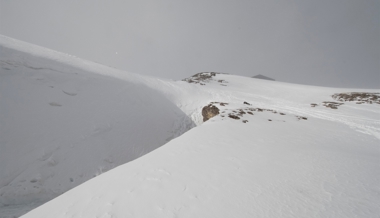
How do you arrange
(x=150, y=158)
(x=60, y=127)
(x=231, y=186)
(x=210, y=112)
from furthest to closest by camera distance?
(x=210, y=112) → (x=60, y=127) → (x=150, y=158) → (x=231, y=186)

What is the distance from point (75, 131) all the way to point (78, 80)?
3.88 meters

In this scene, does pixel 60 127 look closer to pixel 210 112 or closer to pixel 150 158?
pixel 150 158

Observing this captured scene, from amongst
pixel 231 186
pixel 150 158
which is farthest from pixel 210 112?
pixel 231 186

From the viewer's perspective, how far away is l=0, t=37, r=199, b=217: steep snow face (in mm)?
4742

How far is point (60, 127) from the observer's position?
239 inches

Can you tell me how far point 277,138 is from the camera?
16.6 ft

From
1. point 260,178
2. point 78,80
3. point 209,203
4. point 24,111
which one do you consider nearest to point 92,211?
point 209,203

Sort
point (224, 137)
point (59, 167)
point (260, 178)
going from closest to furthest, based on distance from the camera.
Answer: point (260, 178), point (224, 137), point (59, 167)

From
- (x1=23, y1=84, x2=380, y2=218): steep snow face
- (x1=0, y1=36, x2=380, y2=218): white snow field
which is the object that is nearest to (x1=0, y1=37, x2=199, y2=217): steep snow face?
(x1=0, y1=36, x2=380, y2=218): white snow field

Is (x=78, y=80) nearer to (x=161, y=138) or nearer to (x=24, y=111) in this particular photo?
(x=24, y=111)

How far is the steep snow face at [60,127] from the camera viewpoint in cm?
474

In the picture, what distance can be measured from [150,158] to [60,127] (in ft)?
16.5

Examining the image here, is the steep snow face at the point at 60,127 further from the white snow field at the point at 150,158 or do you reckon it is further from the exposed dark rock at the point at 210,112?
the exposed dark rock at the point at 210,112

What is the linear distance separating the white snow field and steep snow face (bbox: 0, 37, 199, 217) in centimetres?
3
